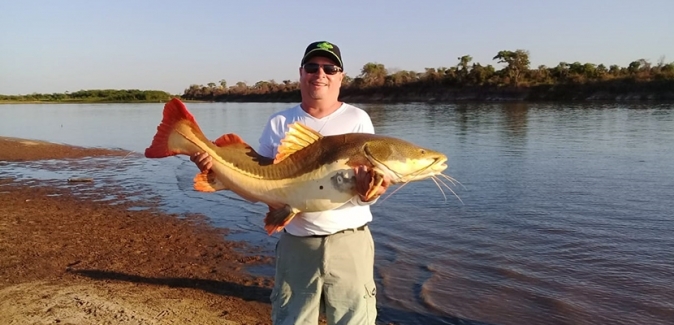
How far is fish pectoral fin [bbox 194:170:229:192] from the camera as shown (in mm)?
3636

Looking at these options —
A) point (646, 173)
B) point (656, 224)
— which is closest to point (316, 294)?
point (656, 224)

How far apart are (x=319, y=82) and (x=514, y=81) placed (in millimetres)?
80904

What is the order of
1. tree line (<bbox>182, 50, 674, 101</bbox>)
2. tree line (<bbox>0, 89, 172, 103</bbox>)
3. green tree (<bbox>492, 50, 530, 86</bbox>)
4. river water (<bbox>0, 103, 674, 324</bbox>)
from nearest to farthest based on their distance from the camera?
river water (<bbox>0, 103, 674, 324</bbox>) < tree line (<bbox>182, 50, 674, 101</bbox>) < green tree (<bbox>492, 50, 530, 86</bbox>) < tree line (<bbox>0, 89, 172, 103</bbox>)

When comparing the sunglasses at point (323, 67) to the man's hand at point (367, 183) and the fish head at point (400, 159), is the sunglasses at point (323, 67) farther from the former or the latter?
the man's hand at point (367, 183)

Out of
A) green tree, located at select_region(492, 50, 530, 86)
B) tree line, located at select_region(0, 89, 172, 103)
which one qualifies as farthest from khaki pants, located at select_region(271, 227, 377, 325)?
tree line, located at select_region(0, 89, 172, 103)

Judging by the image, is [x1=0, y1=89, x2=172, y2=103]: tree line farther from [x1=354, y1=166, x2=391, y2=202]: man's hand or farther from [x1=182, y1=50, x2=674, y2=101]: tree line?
[x1=354, y1=166, x2=391, y2=202]: man's hand

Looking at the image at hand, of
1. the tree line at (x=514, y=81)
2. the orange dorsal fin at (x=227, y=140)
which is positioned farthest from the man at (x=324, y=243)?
the tree line at (x=514, y=81)

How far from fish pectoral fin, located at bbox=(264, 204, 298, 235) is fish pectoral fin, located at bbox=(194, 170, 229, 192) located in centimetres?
46

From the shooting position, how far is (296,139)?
3412mm

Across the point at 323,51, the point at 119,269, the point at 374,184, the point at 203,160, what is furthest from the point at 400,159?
the point at 119,269

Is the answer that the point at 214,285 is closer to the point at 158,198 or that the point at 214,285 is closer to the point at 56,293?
the point at 56,293

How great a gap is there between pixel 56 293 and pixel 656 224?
11.1 metres

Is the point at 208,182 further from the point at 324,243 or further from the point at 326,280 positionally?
the point at 326,280

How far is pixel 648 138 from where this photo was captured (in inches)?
973
